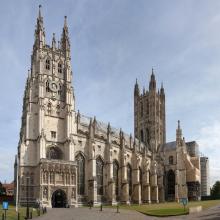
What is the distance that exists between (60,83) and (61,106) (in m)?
6.26

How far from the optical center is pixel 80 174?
90.2m

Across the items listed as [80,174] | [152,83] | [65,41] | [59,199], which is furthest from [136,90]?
[59,199]

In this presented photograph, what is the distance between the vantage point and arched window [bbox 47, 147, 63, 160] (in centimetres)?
8638

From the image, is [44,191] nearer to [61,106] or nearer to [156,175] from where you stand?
[61,106]

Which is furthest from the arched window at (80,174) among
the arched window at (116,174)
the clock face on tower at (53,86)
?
the clock face on tower at (53,86)

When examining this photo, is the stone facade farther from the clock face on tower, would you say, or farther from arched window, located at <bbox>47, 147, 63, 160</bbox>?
the clock face on tower

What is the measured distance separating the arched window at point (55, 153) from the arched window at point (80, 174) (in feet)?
17.1

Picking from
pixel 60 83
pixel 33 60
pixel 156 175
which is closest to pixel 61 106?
pixel 60 83

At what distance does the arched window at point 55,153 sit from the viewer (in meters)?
86.4

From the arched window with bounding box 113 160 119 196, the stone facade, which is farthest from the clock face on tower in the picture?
the stone facade

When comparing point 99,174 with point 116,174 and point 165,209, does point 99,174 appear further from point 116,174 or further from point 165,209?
point 165,209

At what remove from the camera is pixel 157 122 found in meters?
143

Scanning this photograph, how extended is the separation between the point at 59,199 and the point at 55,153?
10.2 m

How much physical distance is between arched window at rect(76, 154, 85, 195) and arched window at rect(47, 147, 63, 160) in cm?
520
